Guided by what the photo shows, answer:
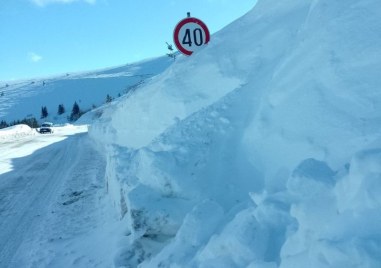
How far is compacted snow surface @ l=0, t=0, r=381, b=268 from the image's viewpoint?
119 inches

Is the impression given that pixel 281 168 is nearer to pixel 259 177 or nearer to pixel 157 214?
pixel 259 177

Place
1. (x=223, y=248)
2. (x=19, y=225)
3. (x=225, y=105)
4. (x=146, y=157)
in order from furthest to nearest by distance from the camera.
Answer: (x=19, y=225) → (x=225, y=105) → (x=146, y=157) → (x=223, y=248)

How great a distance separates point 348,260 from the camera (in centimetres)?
248

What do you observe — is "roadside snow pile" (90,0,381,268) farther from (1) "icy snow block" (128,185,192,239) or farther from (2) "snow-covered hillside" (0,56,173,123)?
(2) "snow-covered hillside" (0,56,173,123)

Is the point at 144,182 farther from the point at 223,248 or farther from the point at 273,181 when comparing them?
the point at 223,248

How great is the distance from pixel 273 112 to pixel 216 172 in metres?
1.15

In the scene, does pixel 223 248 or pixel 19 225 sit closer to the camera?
pixel 223 248

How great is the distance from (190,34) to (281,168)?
4.62 metres

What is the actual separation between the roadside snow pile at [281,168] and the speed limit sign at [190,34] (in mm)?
1120

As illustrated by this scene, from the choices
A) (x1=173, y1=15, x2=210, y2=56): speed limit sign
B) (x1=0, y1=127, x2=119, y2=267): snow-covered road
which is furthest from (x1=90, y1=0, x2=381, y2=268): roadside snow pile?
(x1=173, y1=15, x2=210, y2=56): speed limit sign

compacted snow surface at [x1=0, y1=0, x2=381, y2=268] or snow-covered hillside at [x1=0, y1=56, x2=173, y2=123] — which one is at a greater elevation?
snow-covered hillside at [x1=0, y1=56, x2=173, y2=123]

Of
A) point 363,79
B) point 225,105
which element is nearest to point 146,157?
point 225,105

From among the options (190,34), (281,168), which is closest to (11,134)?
(190,34)

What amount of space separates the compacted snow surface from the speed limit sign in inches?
42.1
